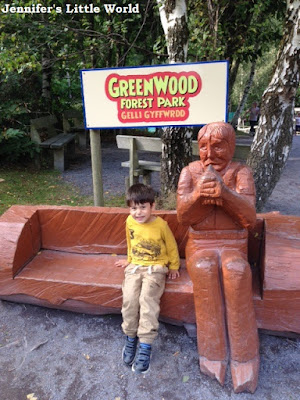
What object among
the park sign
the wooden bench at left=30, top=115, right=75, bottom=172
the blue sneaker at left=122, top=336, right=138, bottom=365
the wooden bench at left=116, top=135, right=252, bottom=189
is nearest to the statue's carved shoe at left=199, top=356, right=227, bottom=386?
the blue sneaker at left=122, top=336, right=138, bottom=365

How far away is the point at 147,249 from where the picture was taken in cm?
250

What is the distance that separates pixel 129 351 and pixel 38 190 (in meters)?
4.37

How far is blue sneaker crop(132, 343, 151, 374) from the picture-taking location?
220 centimetres

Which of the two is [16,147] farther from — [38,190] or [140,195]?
[140,195]

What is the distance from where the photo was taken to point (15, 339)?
2.56 metres

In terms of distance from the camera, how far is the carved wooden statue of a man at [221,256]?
6.81 ft

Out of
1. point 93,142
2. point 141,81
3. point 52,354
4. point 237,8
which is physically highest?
point 237,8

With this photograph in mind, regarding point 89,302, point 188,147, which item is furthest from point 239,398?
point 188,147

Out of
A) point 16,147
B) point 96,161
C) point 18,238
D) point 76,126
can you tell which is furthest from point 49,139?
point 18,238

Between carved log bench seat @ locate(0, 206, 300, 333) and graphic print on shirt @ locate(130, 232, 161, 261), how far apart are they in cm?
24

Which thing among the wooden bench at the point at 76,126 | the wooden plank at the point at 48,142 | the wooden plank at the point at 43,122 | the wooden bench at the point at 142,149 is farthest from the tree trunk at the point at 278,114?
the wooden bench at the point at 76,126

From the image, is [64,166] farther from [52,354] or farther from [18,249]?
[52,354]

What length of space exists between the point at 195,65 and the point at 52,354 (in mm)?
2717

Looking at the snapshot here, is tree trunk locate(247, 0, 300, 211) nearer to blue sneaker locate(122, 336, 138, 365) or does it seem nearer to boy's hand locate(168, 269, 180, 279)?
boy's hand locate(168, 269, 180, 279)
